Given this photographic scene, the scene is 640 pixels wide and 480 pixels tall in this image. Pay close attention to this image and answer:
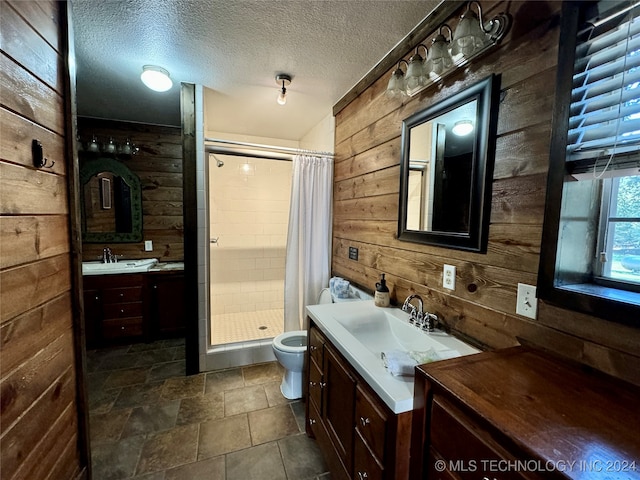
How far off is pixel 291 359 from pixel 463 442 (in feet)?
4.76

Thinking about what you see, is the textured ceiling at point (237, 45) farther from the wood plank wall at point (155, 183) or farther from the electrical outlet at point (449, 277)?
the electrical outlet at point (449, 277)

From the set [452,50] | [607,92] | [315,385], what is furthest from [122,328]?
[607,92]

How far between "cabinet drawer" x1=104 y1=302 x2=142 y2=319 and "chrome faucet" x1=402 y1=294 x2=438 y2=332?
2653 mm

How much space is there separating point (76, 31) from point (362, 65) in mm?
1715

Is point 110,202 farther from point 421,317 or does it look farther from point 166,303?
point 421,317

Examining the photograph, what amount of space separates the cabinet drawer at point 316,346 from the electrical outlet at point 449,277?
0.67 meters

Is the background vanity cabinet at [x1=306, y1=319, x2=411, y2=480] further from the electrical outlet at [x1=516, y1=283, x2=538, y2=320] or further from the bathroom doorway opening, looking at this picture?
the bathroom doorway opening

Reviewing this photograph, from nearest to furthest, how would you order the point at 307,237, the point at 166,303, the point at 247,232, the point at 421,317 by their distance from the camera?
the point at 421,317 < the point at 307,237 < the point at 166,303 < the point at 247,232

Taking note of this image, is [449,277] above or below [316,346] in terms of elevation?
above

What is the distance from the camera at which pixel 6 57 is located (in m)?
0.83

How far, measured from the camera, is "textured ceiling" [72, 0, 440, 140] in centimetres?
140

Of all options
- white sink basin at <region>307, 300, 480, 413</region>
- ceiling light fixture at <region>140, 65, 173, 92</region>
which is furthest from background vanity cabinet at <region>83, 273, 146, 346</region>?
white sink basin at <region>307, 300, 480, 413</region>

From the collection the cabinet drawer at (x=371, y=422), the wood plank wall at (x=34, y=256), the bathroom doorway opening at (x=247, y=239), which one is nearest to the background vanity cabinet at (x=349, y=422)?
the cabinet drawer at (x=371, y=422)

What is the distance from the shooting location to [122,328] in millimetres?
2736
